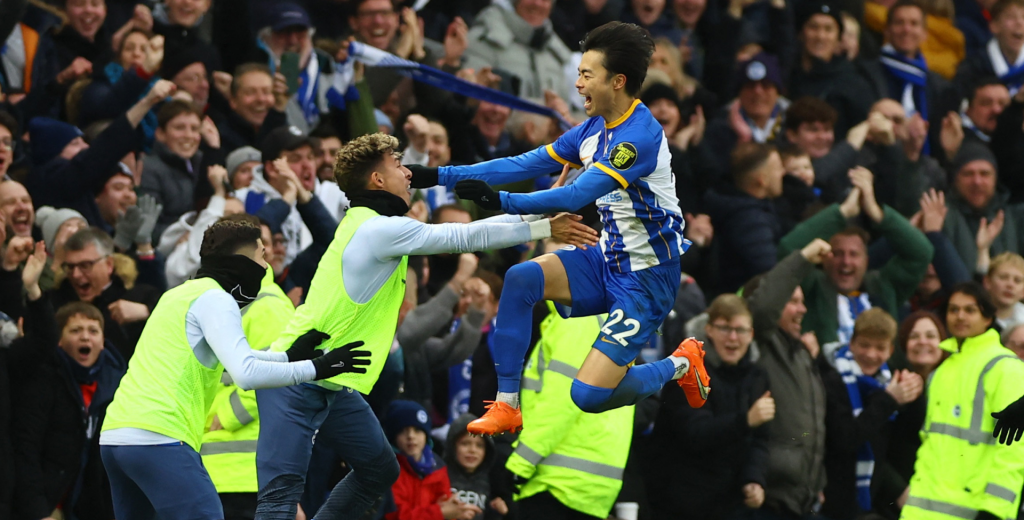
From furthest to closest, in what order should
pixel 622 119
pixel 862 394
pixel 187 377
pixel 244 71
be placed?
pixel 244 71 < pixel 862 394 < pixel 622 119 < pixel 187 377

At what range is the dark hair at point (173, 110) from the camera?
10000mm

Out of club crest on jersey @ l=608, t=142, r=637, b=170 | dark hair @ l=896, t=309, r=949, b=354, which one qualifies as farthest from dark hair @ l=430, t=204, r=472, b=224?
club crest on jersey @ l=608, t=142, r=637, b=170

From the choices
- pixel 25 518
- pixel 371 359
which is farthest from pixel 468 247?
pixel 25 518

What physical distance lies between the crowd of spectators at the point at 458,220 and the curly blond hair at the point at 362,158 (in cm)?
95

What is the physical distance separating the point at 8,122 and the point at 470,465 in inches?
143

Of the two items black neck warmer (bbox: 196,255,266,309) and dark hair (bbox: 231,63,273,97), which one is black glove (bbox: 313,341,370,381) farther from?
dark hair (bbox: 231,63,273,97)

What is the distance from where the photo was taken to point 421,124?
11.0m

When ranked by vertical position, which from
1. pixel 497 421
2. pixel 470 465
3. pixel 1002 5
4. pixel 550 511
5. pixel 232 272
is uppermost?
pixel 232 272

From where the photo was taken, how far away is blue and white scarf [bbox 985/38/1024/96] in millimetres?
15031

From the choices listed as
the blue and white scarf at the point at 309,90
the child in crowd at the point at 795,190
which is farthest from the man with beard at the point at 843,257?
the blue and white scarf at the point at 309,90

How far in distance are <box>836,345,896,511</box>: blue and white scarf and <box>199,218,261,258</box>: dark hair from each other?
16.7ft

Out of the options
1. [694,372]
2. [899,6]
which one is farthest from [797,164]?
[694,372]

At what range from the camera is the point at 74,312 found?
8570mm

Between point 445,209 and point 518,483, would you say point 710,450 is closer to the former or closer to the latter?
point 518,483
